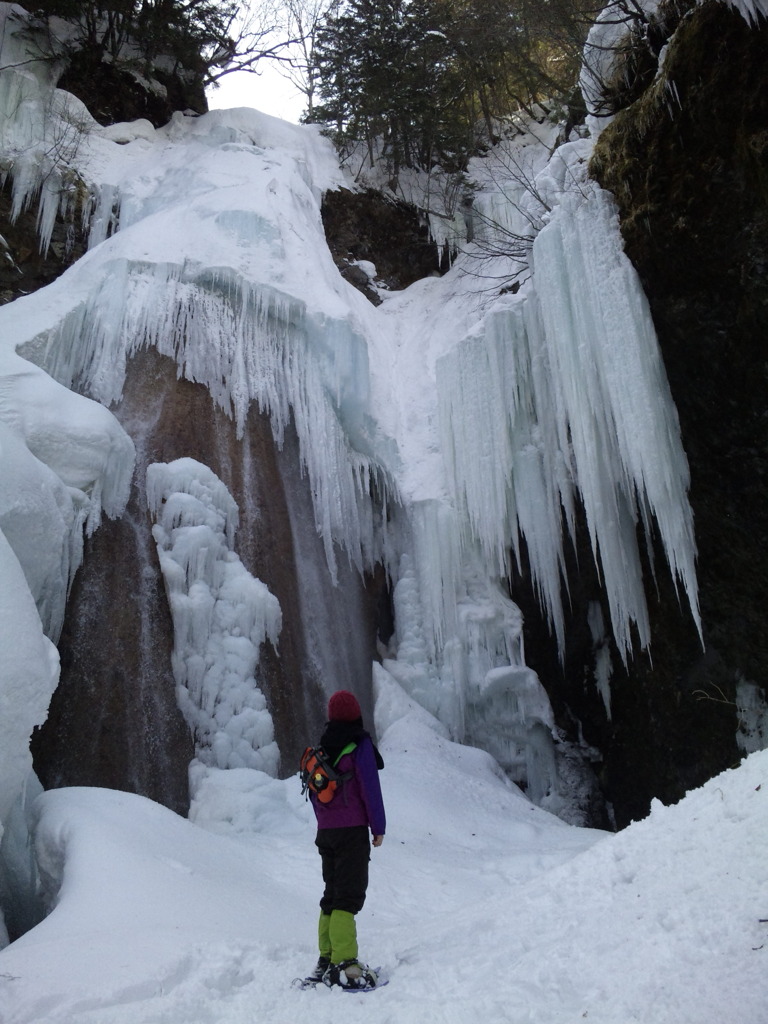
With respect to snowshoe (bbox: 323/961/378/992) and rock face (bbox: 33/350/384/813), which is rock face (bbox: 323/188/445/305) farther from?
snowshoe (bbox: 323/961/378/992)

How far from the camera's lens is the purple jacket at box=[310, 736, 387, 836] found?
2.98 meters

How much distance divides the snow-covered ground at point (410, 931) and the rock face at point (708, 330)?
3505 millimetres

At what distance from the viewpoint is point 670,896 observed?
102 inches

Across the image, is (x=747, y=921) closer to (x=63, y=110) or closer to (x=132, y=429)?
(x=132, y=429)

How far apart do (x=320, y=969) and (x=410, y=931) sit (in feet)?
3.27

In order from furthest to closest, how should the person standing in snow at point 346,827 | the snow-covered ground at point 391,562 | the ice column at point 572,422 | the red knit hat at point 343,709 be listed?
the ice column at point 572,422
the red knit hat at point 343,709
the person standing in snow at point 346,827
the snow-covered ground at point 391,562

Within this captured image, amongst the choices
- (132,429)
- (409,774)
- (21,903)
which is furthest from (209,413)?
(21,903)

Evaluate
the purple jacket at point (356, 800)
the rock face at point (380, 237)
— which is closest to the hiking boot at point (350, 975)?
the purple jacket at point (356, 800)

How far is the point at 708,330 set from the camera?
6.12 m

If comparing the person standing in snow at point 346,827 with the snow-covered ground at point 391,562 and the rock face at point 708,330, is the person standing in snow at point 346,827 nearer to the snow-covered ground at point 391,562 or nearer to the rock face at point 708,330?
the snow-covered ground at point 391,562

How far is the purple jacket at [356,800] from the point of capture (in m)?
2.98

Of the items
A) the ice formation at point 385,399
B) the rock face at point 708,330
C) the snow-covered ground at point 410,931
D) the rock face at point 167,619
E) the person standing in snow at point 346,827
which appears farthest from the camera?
the ice formation at point 385,399

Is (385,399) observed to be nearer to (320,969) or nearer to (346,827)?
(346,827)

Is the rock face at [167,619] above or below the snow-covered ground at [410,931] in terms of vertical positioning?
above
